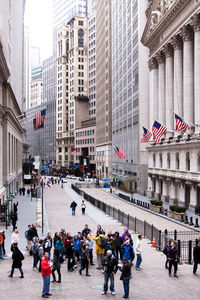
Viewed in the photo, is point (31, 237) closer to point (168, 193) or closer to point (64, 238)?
point (64, 238)

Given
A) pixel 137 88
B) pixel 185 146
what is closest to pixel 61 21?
pixel 137 88

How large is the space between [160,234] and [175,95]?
102 ft

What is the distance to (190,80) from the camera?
44344 millimetres

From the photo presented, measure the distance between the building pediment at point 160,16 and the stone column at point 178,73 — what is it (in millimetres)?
3067

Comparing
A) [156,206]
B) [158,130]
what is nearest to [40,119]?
[158,130]

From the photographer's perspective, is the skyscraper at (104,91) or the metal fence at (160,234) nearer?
the metal fence at (160,234)

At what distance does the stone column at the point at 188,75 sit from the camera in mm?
43938

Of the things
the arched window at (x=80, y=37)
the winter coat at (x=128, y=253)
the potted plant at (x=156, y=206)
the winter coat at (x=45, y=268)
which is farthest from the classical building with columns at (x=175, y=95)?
the arched window at (x=80, y=37)

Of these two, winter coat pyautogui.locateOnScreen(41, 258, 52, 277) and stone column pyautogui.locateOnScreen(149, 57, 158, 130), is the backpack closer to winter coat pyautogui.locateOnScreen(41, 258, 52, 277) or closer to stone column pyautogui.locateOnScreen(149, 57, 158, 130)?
winter coat pyautogui.locateOnScreen(41, 258, 52, 277)

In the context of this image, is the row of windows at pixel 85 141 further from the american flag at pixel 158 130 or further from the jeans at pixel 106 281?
the jeans at pixel 106 281

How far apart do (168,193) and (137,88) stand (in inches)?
914

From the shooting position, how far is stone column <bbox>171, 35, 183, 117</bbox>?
4744 centimetres

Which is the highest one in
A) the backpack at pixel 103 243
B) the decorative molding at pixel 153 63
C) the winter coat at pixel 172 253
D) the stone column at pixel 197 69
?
the decorative molding at pixel 153 63

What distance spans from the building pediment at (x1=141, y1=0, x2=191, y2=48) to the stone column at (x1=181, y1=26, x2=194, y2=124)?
3.07m
